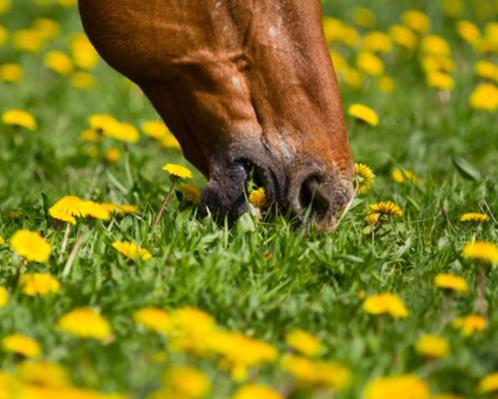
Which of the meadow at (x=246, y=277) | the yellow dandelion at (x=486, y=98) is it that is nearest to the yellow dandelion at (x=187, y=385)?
the meadow at (x=246, y=277)

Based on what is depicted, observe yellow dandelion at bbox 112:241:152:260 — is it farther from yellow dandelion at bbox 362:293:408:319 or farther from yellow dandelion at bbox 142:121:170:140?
yellow dandelion at bbox 142:121:170:140

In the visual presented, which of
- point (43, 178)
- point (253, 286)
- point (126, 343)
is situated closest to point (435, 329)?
point (253, 286)

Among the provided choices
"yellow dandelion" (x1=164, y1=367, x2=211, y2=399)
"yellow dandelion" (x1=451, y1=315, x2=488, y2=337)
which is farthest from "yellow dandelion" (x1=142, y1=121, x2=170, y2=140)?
"yellow dandelion" (x1=164, y1=367, x2=211, y2=399)

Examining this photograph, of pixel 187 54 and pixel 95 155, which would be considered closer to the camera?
pixel 187 54

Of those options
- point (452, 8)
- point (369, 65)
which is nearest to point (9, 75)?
point (369, 65)

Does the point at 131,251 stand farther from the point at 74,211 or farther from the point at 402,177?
the point at 402,177

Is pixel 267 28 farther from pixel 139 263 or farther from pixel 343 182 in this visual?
pixel 139 263

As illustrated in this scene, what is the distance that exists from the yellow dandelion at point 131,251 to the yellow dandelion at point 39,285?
0.82 feet

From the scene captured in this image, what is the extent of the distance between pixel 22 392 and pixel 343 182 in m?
1.42

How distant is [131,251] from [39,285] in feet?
1.05

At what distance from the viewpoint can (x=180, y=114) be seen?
3430 millimetres

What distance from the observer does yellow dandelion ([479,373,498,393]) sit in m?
2.28

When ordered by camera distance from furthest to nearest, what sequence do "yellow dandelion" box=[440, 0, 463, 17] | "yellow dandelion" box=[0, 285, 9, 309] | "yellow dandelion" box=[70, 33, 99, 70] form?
"yellow dandelion" box=[440, 0, 463, 17] → "yellow dandelion" box=[70, 33, 99, 70] → "yellow dandelion" box=[0, 285, 9, 309]

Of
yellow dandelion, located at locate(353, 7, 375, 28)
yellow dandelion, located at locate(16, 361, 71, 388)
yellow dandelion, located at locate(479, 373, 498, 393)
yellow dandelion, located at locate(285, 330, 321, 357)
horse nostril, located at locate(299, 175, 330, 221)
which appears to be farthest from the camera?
yellow dandelion, located at locate(353, 7, 375, 28)
